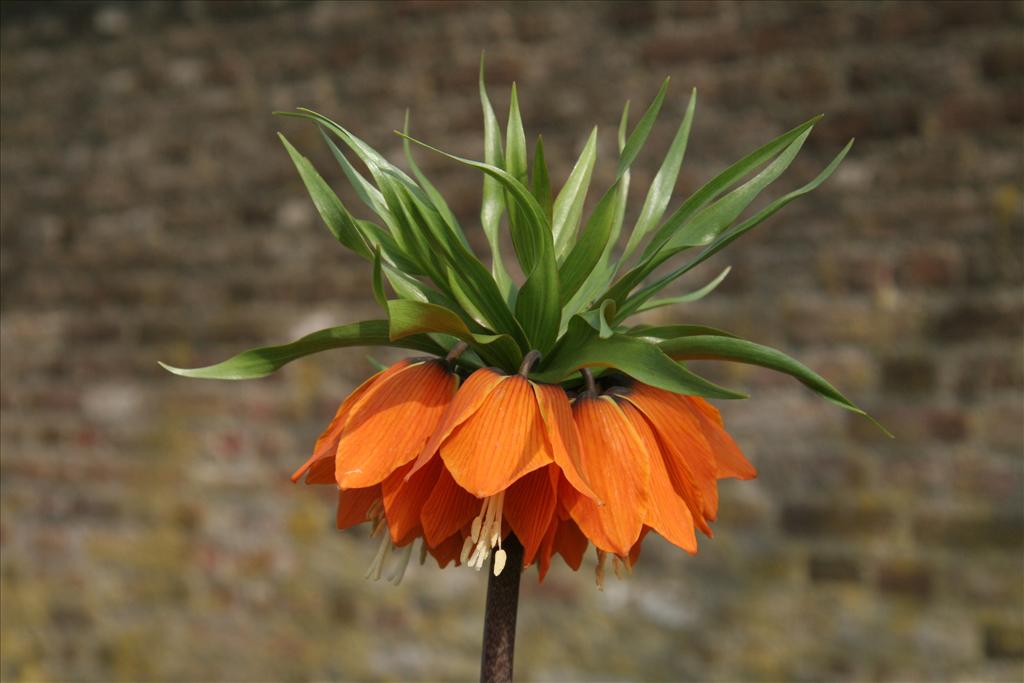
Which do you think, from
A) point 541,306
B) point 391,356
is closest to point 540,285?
point 541,306

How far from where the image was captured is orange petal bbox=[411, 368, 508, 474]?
42 cm

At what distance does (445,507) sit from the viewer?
45 centimetres

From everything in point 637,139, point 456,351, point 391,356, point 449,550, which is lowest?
point 391,356

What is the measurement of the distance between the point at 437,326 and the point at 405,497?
3.1 inches

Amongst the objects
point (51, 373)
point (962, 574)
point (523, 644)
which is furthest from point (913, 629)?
point (51, 373)

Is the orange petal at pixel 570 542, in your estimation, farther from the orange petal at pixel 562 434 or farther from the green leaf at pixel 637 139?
the green leaf at pixel 637 139

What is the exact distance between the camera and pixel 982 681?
1972 mm

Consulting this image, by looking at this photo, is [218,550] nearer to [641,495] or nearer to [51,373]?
[51,373]

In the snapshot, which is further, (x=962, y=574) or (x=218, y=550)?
(x=218, y=550)

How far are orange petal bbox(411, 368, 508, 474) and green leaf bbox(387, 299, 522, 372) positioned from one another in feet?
0.04

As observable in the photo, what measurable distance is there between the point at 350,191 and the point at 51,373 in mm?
1119

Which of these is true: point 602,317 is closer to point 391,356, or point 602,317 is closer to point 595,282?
point 595,282

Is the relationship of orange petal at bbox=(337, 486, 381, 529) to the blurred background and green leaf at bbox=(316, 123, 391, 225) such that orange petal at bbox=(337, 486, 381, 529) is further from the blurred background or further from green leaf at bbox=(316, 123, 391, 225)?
the blurred background

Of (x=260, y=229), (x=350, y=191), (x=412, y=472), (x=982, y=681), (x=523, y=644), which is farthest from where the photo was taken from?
(x=260, y=229)
